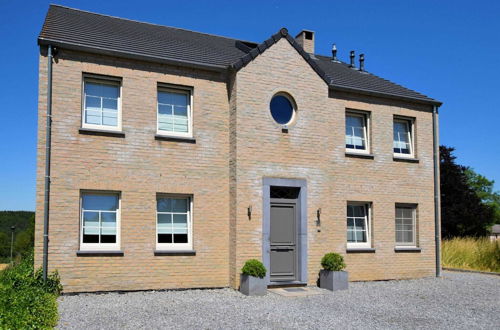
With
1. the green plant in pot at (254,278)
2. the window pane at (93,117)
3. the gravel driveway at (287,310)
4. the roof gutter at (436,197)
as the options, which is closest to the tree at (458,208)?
the roof gutter at (436,197)

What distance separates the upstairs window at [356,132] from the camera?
16.2m

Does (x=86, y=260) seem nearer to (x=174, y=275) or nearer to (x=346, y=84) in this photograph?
(x=174, y=275)

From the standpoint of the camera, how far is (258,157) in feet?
44.5

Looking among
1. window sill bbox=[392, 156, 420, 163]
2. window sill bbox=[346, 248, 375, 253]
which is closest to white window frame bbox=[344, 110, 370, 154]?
window sill bbox=[392, 156, 420, 163]

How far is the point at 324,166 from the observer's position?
14.6 m

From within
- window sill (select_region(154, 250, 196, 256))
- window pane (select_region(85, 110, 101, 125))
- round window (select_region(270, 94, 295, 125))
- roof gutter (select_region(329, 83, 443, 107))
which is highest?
roof gutter (select_region(329, 83, 443, 107))

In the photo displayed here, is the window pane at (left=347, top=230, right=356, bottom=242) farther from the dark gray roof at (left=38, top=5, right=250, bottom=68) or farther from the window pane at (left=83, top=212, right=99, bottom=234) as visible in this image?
the window pane at (left=83, top=212, right=99, bottom=234)

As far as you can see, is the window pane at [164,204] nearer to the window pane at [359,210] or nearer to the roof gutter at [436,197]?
the window pane at [359,210]

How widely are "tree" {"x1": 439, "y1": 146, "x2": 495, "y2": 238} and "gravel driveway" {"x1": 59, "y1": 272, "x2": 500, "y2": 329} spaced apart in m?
21.6

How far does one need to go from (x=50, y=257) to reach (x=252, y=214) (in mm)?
5141

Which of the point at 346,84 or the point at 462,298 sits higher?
the point at 346,84

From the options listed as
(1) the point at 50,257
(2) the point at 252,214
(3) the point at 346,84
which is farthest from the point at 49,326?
(3) the point at 346,84

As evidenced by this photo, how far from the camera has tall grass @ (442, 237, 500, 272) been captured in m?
19.3

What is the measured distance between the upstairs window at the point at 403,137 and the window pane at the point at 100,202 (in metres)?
9.68
